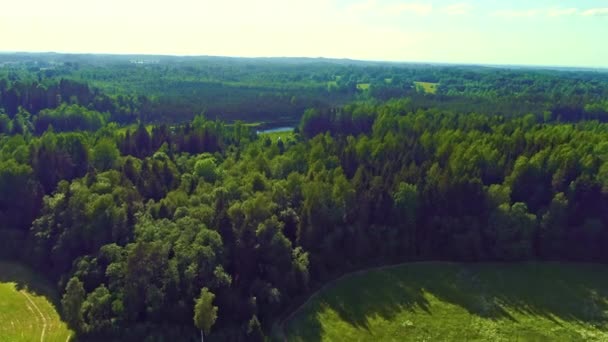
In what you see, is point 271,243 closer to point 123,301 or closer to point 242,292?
point 242,292

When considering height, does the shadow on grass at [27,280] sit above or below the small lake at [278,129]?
below

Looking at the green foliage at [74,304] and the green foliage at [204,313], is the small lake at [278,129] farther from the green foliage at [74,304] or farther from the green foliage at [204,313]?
the green foliage at [204,313]

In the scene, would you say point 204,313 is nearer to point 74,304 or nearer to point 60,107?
point 74,304

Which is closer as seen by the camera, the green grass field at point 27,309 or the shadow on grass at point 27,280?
the green grass field at point 27,309

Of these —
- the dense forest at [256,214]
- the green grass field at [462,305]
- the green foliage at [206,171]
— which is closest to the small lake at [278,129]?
the dense forest at [256,214]

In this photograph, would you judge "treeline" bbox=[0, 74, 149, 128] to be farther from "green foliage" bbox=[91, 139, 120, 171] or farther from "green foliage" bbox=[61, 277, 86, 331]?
"green foliage" bbox=[61, 277, 86, 331]

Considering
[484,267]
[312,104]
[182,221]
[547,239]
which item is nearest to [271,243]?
[182,221]

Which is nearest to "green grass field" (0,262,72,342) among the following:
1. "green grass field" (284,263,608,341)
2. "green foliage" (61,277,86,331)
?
"green foliage" (61,277,86,331)
